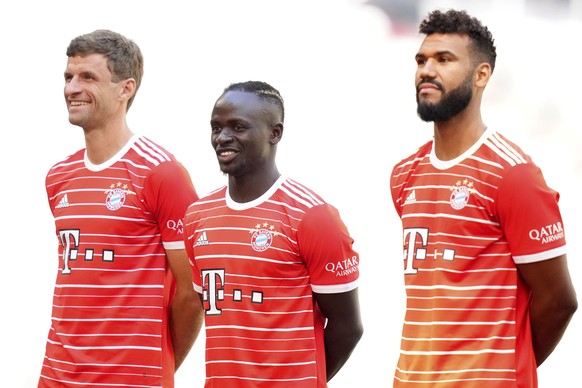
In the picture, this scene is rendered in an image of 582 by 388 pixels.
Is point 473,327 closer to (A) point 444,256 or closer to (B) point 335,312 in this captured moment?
(A) point 444,256

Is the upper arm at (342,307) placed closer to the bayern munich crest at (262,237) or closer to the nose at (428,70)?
the bayern munich crest at (262,237)

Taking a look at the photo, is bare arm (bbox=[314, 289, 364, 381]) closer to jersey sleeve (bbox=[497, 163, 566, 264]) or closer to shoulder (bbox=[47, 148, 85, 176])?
jersey sleeve (bbox=[497, 163, 566, 264])

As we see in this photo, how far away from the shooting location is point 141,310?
4.70 m

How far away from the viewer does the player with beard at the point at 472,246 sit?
398 cm

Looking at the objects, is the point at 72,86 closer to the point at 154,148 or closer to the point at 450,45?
the point at 154,148

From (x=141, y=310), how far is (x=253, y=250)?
674 millimetres

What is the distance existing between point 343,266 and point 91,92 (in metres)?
1.32

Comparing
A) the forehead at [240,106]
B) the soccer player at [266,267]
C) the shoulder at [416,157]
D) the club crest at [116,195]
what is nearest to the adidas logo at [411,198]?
the shoulder at [416,157]

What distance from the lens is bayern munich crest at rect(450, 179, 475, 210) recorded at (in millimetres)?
4059

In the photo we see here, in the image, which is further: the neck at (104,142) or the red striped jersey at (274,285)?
the neck at (104,142)

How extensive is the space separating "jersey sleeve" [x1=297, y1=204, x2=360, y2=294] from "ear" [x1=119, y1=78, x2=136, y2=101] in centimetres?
111

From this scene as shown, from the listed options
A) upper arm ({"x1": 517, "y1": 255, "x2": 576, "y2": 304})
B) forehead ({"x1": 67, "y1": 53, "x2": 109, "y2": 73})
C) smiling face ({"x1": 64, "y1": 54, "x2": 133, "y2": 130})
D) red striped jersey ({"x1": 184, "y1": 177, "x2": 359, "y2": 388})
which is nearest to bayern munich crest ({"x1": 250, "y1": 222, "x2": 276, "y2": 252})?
red striped jersey ({"x1": 184, "y1": 177, "x2": 359, "y2": 388})

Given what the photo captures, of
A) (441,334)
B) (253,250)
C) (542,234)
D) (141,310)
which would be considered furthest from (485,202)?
(141,310)

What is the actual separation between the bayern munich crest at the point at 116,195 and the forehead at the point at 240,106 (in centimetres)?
60
